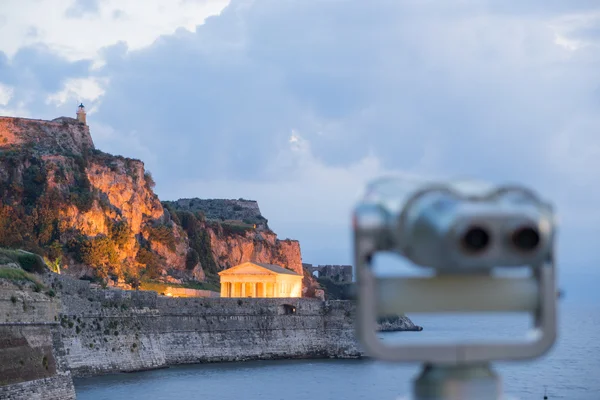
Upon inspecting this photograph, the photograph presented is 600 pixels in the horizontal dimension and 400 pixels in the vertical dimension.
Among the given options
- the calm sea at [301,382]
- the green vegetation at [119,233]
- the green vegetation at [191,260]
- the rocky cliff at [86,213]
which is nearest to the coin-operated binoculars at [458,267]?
the calm sea at [301,382]

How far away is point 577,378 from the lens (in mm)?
61375

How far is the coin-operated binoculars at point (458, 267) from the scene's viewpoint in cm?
268

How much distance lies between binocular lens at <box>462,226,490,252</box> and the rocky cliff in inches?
2845

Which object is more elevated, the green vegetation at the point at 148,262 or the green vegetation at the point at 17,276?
the green vegetation at the point at 148,262

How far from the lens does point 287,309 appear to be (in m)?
67.1

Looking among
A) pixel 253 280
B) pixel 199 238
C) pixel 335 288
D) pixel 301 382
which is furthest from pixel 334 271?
pixel 301 382

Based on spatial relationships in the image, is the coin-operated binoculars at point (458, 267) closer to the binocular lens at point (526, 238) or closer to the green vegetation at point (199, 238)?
the binocular lens at point (526, 238)

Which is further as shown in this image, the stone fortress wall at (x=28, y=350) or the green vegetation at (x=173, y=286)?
the green vegetation at (x=173, y=286)

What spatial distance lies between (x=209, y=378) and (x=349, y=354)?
16007mm

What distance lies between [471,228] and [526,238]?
0.50 ft

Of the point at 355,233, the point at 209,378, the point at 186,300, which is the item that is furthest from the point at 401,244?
the point at 186,300

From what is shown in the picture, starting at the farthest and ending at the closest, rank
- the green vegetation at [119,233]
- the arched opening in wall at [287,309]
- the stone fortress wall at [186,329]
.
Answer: the green vegetation at [119,233] < the arched opening in wall at [287,309] < the stone fortress wall at [186,329]

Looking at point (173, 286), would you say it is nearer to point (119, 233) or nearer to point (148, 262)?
point (148, 262)

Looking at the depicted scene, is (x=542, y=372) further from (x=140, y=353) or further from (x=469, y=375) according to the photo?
(x=469, y=375)
